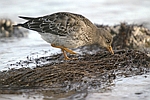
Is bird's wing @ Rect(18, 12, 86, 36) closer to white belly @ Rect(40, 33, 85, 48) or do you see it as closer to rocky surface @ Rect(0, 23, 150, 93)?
white belly @ Rect(40, 33, 85, 48)

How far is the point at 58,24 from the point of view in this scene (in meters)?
9.38

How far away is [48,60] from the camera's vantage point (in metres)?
9.02

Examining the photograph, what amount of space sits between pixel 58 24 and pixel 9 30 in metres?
5.40

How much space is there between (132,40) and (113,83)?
536 cm

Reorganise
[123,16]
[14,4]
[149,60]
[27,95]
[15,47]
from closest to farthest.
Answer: [27,95]
[149,60]
[15,47]
[123,16]
[14,4]

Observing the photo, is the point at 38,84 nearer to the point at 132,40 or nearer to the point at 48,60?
the point at 48,60

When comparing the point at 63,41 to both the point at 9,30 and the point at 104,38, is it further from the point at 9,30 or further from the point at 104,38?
the point at 9,30

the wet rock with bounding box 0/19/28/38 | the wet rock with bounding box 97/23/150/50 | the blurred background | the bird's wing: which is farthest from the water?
the wet rock with bounding box 97/23/150/50

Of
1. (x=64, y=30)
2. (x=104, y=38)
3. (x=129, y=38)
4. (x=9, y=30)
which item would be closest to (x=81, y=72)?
(x=64, y=30)

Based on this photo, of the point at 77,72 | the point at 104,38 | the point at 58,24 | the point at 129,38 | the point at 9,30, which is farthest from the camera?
the point at 9,30

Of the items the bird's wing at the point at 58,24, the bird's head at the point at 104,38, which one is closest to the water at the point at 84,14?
the bird's wing at the point at 58,24

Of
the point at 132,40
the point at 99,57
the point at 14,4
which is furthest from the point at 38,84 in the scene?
the point at 14,4

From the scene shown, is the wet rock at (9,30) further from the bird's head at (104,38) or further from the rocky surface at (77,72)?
the rocky surface at (77,72)

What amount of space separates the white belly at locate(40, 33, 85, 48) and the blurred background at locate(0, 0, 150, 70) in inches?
104
